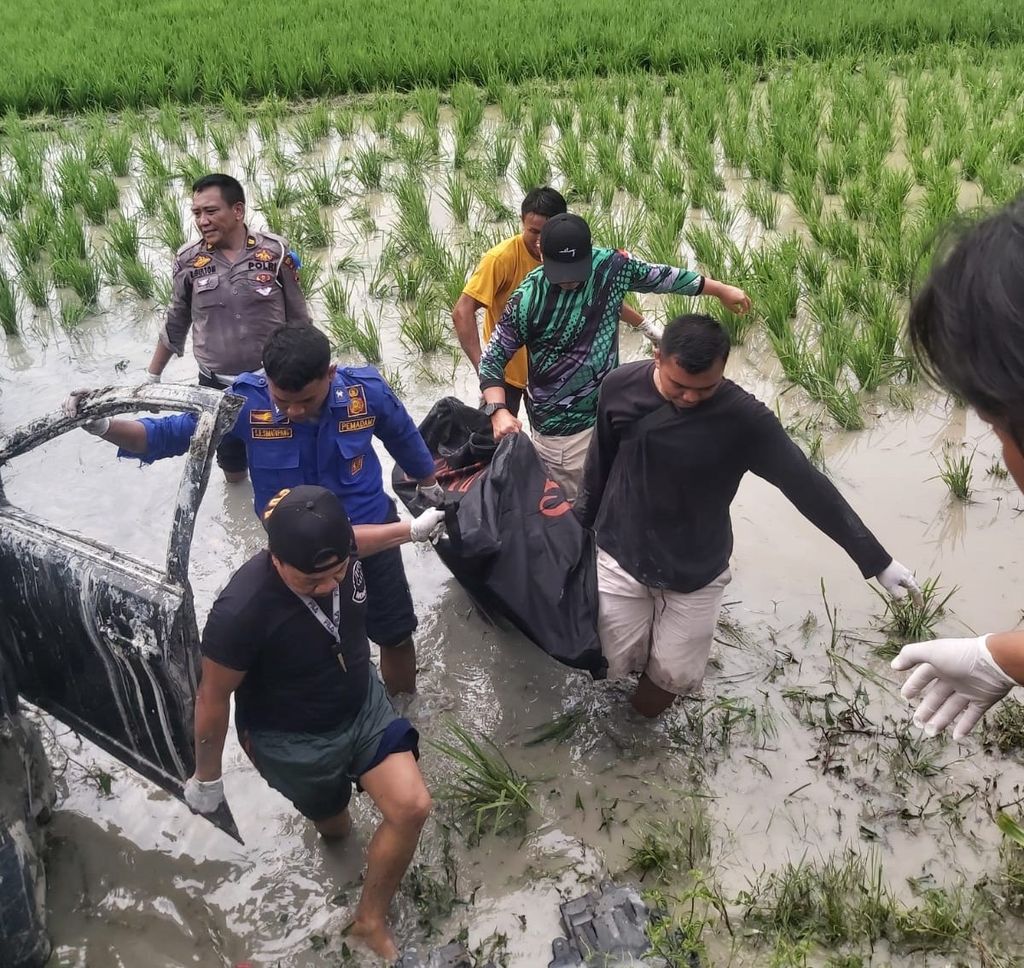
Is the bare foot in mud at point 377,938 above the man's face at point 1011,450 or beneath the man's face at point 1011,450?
beneath

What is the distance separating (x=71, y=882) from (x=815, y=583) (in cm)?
258

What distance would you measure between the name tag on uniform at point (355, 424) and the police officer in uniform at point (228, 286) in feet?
3.76

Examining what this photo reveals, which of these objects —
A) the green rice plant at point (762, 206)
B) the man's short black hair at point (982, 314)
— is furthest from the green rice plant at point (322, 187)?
the man's short black hair at point (982, 314)

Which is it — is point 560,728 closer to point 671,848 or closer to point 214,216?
point 671,848

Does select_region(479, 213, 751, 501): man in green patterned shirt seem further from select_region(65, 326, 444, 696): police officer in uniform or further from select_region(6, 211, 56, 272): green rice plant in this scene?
select_region(6, 211, 56, 272): green rice plant

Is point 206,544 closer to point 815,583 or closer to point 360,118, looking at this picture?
point 815,583

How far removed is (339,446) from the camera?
2.87 m

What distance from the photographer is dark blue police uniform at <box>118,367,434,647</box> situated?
111 inches

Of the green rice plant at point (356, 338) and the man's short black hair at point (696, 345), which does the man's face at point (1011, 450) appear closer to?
the man's short black hair at point (696, 345)

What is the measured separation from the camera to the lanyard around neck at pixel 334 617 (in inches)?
92.6

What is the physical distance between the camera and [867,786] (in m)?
2.77

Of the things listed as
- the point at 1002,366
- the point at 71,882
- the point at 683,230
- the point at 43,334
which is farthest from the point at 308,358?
the point at 683,230

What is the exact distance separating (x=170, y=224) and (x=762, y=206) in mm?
3848

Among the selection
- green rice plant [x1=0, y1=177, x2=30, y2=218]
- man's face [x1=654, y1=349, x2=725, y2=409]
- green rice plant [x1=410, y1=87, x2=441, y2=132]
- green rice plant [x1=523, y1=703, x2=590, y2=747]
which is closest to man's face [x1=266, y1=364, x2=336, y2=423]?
man's face [x1=654, y1=349, x2=725, y2=409]
